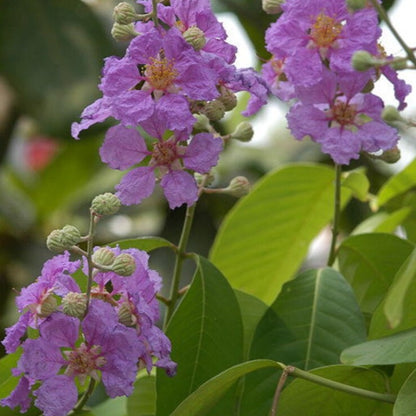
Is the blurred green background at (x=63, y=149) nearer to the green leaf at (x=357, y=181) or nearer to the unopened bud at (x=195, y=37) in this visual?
the green leaf at (x=357, y=181)

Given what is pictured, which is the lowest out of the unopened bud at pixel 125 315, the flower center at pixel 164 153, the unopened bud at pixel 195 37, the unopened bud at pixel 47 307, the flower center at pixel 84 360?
the flower center at pixel 84 360

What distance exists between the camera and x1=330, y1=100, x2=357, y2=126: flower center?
85cm

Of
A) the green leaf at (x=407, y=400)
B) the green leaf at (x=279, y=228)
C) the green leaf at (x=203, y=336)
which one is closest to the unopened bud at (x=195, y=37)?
the green leaf at (x=203, y=336)

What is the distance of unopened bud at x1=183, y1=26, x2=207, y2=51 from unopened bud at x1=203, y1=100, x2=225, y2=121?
1.9 inches

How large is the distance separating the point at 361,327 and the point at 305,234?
32 cm

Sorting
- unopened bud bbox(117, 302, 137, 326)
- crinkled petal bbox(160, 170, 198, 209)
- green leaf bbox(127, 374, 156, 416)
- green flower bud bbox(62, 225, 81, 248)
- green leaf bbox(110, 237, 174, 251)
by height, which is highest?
green flower bud bbox(62, 225, 81, 248)

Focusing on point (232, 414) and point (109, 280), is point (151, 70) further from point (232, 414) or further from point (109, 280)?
point (232, 414)

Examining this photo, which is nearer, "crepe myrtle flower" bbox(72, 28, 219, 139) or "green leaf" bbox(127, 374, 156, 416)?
"crepe myrtle flower" bbox(72, 28, 219, 139)

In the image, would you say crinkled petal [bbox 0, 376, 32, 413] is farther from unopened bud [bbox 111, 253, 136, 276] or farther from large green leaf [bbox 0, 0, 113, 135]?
large green leaf [bbox 0, 0, 113, 135]

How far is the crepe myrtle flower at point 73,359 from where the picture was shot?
29.1 inches

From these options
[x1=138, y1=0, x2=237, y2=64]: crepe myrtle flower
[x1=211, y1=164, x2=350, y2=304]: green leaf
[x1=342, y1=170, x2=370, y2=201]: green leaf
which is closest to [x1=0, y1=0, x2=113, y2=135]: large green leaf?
[x1=211, y1=164, x2=350, y2=304]: green leaf

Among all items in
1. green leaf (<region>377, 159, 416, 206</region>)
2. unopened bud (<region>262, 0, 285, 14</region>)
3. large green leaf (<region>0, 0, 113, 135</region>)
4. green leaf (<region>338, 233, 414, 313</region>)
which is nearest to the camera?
unopened bud (<region>262, 0, 285, 14</region>)

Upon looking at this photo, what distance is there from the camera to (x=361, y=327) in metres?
0.89

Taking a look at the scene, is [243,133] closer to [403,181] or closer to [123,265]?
[123,265]
